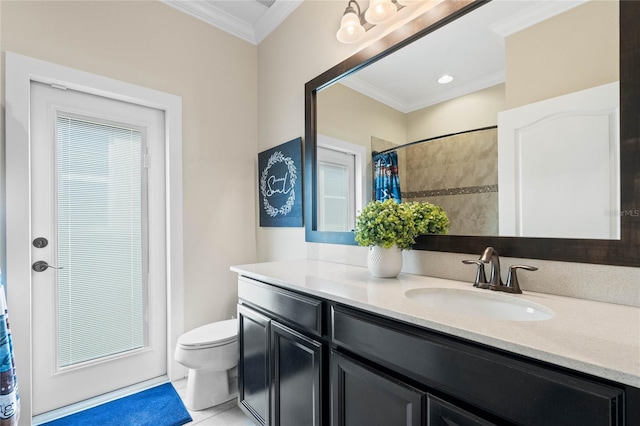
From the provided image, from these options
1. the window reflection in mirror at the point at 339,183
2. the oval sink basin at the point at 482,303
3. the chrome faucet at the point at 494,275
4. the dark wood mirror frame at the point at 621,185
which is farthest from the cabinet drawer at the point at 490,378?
the window reflection in mirror at the point at 339,183

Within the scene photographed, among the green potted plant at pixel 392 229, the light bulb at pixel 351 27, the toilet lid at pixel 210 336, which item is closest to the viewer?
the green potted plant at pixel 392 229

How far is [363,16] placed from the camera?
1.64m

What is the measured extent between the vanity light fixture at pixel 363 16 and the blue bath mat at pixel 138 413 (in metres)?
2.36

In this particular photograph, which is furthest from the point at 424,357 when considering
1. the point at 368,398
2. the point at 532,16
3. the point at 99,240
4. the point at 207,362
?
the point at 99,240

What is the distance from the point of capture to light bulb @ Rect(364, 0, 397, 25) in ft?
4.72

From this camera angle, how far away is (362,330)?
950 mm

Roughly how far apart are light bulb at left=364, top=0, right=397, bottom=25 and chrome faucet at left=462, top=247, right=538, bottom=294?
47.0 inches

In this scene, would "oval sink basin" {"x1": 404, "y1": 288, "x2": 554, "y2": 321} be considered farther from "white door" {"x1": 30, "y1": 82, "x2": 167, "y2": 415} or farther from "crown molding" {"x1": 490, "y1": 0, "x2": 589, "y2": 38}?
"white door" {"x1": 30, "y1": 82, "x2": 167, "y2": 415}

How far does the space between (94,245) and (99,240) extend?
4cm

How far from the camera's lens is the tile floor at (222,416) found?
1.70 meters

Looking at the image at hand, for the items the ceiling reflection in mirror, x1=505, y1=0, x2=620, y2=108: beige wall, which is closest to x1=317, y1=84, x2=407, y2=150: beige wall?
the ceiling reflection in mirror

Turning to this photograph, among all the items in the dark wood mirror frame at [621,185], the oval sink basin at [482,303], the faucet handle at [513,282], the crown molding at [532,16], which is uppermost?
the crown molding at [532,16]

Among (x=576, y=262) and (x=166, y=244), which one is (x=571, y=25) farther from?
(x=166, y=244)

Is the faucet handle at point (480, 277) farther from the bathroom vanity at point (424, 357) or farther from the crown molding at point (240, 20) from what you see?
the crown molding at point (240, 20)
